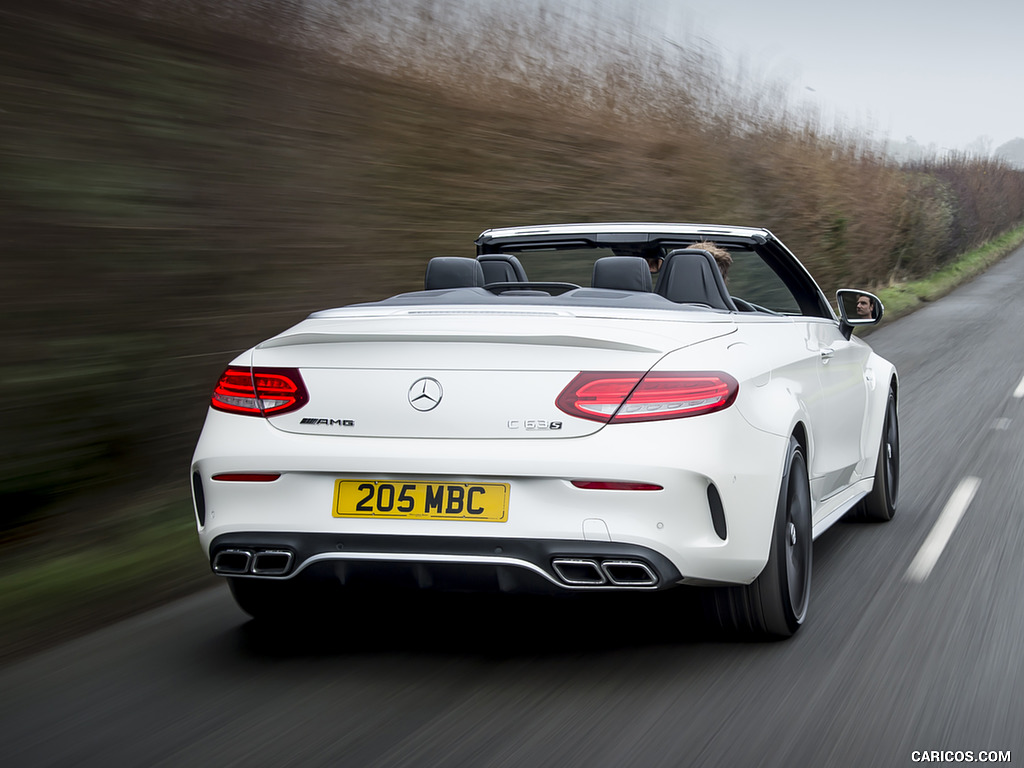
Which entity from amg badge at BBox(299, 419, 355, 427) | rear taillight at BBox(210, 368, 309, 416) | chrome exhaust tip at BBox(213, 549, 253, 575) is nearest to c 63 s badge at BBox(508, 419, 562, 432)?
amg badge at BBox(299, 419, 355, 427)

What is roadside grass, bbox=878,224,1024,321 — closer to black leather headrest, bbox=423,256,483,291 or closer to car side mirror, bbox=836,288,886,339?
car side mirror, bbox=836,288,886,339

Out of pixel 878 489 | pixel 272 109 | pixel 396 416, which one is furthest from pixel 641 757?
pixel 272 109

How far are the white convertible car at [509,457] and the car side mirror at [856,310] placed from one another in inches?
74.0

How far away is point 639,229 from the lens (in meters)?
5.66

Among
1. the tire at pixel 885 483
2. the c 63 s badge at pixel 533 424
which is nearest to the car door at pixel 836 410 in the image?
the tire at pixel 885 483

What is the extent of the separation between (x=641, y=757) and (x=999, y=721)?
1.04 m

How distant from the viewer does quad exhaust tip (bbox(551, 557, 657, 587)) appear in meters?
3.60

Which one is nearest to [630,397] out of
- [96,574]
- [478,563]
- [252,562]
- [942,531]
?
[478,563]

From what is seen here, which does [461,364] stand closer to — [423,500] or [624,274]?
[423,500]

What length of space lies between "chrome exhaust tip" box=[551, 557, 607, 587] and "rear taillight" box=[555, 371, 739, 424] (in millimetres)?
427

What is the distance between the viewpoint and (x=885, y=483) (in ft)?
20.9

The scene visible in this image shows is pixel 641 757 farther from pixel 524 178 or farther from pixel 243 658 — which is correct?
pixel 524 178

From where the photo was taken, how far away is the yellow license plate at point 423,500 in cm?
360

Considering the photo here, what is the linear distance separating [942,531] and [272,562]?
370 centimetres
